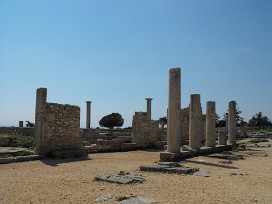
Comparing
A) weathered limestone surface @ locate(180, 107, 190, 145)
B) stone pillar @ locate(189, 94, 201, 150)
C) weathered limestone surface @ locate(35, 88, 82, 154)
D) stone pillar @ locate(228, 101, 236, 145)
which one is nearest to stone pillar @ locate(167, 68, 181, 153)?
stone pillar @ locate(189, 94, 201, 150)

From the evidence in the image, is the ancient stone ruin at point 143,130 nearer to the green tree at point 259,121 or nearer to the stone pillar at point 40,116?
the stone pillar at point 40,116

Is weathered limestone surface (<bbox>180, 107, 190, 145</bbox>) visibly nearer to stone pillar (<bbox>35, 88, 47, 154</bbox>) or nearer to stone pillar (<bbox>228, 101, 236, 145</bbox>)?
stone pillar (<bbox>228, 101, 236, 145</bbox>)

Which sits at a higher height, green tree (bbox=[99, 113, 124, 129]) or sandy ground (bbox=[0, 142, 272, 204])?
green tree (bbox=[99, 113, 124, 129])

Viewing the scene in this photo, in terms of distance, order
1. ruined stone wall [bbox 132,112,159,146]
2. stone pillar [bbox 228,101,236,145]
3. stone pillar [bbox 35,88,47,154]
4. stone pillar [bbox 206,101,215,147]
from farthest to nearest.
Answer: stone pillar [bbox 228,101,236,145] → ruined stone wall [bbox 132,112,159,146] → stone pillar [bbox 206,101,215,147] → stone pillar [bbox 35,88,47,154]

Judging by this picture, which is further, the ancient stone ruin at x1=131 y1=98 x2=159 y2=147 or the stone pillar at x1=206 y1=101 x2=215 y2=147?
the ancient stone ruin at x1=131 y1=98 x2=159 y2=147

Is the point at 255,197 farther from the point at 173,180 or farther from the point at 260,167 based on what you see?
the point at 260,167

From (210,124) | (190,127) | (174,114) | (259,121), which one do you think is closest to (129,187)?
(174,114)

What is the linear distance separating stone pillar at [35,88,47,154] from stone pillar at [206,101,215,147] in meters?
10.4

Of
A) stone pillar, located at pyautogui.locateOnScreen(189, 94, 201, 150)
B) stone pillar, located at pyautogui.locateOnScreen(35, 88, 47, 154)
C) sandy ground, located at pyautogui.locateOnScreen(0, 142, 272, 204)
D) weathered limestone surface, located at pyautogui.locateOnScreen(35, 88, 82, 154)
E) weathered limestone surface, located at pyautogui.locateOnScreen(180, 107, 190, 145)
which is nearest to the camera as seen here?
sandy ground, located at pyautogui.locateOnScreen(0, 142, 272, 204)

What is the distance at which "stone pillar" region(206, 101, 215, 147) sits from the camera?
1895 cm

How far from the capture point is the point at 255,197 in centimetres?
696

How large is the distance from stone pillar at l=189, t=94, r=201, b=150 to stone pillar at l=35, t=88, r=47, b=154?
815 cm

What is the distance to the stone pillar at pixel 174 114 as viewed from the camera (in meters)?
13.9

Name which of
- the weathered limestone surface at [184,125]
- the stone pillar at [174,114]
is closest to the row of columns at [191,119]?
the stone pillar at [174,114]
